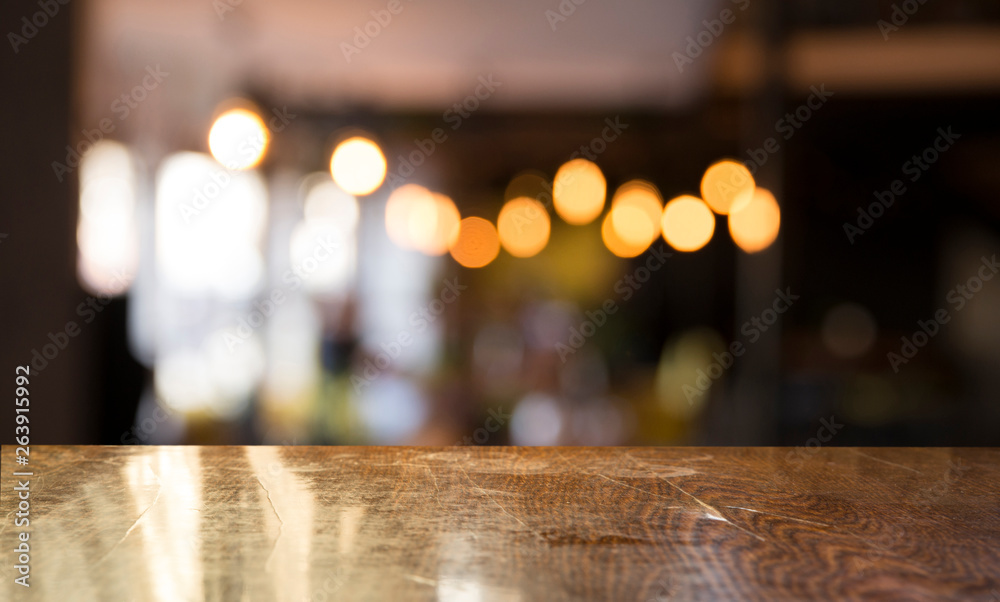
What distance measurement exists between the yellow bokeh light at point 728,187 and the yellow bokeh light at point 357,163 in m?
2.23

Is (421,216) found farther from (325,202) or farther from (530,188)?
(530,188)

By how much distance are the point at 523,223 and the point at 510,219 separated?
0.11 m

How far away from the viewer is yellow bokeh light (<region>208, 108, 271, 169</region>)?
4.17 metres

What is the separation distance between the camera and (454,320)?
7672mm

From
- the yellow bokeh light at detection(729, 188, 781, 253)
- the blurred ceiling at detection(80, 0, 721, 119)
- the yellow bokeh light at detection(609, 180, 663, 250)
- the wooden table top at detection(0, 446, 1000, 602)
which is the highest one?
the blurred ceiling at detection(80, 0, 721, 119)

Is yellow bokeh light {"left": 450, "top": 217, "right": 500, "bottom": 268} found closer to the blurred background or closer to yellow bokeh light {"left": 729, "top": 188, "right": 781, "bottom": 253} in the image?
the blurred background

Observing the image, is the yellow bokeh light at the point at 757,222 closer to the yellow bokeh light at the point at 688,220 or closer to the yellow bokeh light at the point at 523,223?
the yellow bokeh light at the point at 688,220

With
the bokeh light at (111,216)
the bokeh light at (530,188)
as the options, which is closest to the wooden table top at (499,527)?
the bokeh light at (111,216)

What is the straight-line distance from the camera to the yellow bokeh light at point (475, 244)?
7945 millimetres

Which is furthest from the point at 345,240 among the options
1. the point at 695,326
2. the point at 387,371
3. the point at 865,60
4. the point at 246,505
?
the point at 246,505

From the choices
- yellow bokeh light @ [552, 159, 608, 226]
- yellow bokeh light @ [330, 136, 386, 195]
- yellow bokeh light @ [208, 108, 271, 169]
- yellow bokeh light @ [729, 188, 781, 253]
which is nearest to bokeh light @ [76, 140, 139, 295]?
yellow bokeh light @ [208, 108, 271, 169]

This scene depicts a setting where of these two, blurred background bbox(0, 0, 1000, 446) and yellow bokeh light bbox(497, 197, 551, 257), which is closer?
blurred background bbox(0, 0, 1000, 446)

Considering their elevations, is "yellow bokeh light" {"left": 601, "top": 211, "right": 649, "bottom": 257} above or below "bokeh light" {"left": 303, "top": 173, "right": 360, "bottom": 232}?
below

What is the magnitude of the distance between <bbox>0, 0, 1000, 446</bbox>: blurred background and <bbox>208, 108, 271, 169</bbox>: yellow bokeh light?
0.6 inches
